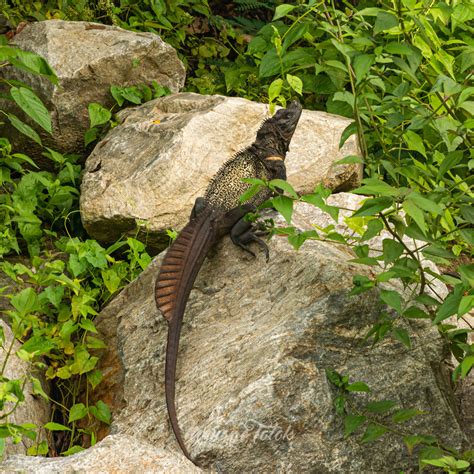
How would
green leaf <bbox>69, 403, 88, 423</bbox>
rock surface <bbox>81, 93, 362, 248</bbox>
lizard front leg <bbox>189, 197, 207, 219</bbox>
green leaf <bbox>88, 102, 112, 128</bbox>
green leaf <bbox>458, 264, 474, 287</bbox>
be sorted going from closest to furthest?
green leaf <bbox>458, 264, 474, 287</bbox> < green leaf <bbox>69, 403, 88, 423</bbox> < lizard front leg <bbox>189, 197, 207, 219</bbox> < rock surface <bbox>81, 93, 362, 248</bbox> < green leaf <bbox>88, 102, 112, 128</bbox>

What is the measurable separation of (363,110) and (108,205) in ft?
7.72

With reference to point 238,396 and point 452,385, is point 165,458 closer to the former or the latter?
point 238,396

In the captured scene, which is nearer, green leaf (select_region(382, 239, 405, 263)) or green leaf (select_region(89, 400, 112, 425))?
green leaf (select_region(382, 239, 405, 263))

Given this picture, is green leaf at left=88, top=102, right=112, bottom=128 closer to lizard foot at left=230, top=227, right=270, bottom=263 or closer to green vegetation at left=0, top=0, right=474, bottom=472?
green vegetation at left=0, top=0, right=474, bottom=472

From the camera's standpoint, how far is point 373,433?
143 inches

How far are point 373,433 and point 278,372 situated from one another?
502 millimetres

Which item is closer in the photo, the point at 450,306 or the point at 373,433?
the point at 450,306

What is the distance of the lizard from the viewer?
14.5 ft

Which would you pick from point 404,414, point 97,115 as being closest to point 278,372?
point 404,414

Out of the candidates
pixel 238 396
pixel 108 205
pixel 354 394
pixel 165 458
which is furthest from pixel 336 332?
pixel 108 205

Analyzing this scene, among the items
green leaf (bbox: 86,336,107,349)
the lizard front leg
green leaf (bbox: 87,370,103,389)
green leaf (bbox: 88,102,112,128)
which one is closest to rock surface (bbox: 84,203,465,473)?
green leaf (bbox: 87,370,103,389)

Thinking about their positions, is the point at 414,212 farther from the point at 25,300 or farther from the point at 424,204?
the point at 25,300

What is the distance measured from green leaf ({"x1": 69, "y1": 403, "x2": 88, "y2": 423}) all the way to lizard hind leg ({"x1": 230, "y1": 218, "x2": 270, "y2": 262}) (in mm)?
1209

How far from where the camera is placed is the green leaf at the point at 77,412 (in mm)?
4613
